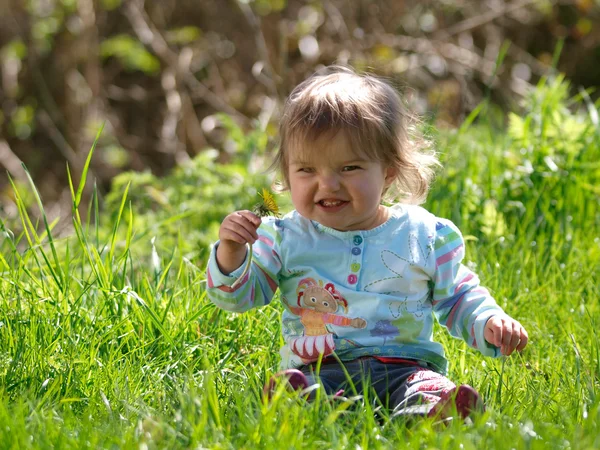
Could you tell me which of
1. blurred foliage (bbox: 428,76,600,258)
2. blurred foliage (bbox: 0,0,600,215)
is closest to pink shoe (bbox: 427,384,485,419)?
blurred foliage (bbox: 428,76,600,258)

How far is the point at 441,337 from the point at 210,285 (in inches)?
33.2

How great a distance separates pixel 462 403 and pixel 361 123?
2.58 feet

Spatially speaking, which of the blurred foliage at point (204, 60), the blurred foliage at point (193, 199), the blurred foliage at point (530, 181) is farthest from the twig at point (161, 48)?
the blurred foliage at point (530, 181)

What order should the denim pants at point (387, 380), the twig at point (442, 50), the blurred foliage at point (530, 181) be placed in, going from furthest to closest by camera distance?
the twig at point (442, 50), the blurred foliage at point (530, 181), the denim pants at point (387, 380)

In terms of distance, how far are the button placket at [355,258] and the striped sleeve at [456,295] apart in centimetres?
22

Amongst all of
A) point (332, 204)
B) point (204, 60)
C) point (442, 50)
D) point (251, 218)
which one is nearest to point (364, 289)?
point (332, 204)

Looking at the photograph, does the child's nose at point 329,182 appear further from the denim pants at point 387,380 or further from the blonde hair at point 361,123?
the denim pants at point 387,380

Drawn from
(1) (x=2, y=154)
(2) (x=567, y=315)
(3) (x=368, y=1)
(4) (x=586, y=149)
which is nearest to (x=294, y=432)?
(2) (x=567, y=315)

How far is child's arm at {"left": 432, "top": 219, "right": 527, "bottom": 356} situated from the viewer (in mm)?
2322

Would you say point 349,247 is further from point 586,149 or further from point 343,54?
point 343,54

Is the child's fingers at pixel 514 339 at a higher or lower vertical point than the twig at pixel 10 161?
higher

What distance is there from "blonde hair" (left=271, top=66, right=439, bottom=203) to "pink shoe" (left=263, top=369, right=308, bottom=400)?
0.62 m

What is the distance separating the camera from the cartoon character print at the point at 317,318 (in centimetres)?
239

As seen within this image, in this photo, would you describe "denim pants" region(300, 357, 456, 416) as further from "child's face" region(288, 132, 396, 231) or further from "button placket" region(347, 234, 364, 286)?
"child's face" region(288, 132, 396, 231)
